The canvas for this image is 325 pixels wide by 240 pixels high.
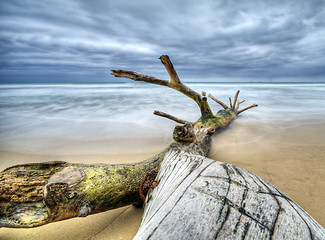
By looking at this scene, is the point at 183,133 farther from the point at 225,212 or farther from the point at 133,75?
the point at 133,75

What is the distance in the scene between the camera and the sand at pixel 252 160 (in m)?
1.64

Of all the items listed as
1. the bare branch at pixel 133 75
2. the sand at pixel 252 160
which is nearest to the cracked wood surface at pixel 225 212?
the sand at pixel 252 160

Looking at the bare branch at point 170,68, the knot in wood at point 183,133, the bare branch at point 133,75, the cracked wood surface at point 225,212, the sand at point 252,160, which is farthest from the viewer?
the bare branch at point 170,68

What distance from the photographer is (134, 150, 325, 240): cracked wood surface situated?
806mm

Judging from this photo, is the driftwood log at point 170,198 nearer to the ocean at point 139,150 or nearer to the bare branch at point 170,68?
the ocean at point 139,150

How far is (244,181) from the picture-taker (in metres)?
1.12

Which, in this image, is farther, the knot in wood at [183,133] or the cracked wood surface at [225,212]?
the knot in wood at [183,133]

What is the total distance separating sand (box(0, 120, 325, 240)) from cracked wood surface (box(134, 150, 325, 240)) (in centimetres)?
94

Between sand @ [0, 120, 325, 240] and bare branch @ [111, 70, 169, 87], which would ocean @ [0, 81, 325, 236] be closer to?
sand @ [0, 120, 325, 240]

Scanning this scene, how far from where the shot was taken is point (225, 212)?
0.89 meters

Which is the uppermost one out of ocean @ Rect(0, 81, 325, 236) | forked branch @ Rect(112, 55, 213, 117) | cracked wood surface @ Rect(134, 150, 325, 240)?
forked branch @ Rect(112, 55, 213, 117)

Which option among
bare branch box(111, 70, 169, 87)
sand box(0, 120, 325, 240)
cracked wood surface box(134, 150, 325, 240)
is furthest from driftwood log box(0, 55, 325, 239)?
bare branch box(111, 70, 169, 87)

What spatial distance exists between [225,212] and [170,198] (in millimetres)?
340

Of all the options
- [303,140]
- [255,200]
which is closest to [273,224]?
[255,200]
